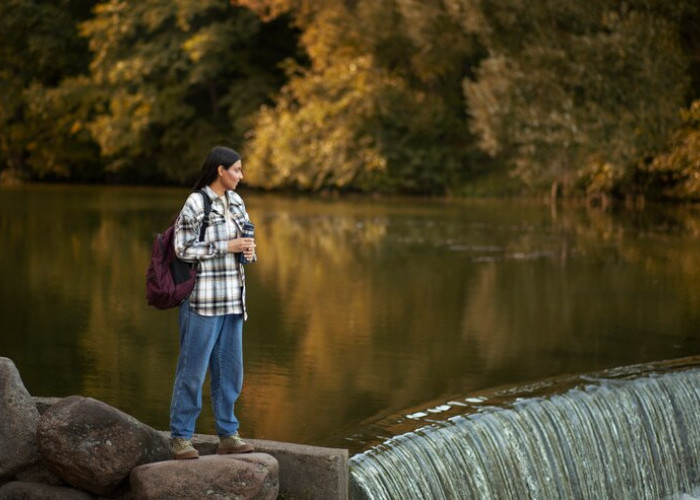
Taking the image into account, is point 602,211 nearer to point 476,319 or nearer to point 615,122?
point 615,122

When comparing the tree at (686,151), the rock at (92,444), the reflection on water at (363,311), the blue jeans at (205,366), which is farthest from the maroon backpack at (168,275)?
the tree at (686,151)

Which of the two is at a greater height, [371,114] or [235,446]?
[371,114]

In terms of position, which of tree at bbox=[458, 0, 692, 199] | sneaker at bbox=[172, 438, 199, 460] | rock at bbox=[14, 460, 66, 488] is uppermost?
tree at bbox=[458, 0, 692, 199]

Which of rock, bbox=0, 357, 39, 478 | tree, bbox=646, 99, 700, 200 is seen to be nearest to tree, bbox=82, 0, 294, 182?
tree, bbox=646, 99, 700, 200

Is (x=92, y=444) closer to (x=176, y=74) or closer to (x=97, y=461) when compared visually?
(x=97, y=461)

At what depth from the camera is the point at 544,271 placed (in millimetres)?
17859

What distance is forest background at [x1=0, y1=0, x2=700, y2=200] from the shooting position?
83.7 ft

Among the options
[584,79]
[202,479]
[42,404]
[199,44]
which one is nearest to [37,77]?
[199,44]

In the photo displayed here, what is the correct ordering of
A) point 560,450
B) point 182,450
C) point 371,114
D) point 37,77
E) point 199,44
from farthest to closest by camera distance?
point 37,77, point 199,44, point 371,114, point 560,450, point 182,450

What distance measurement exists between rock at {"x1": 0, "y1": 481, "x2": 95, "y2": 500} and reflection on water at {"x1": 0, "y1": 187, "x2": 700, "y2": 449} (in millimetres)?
2085

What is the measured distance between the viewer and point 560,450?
856 cm

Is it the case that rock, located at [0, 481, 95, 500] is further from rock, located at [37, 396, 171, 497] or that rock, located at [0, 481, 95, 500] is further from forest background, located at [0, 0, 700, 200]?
forest background, located at [0, 0, 700, 200]

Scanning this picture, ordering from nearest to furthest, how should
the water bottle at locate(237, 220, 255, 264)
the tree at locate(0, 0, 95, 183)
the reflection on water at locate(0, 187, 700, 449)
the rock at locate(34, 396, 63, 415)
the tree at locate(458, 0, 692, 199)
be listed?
the water bottle at locate(237, 220, 255, 264) → the rock at locate(34, 396, 63, 415) → the reflection on water at locate(0, 187, 700, 449) → the tree at locate(458, 0, 692, 199) → the tree at locate(0, 0, 95, 183)

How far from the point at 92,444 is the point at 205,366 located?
0.63 metres
